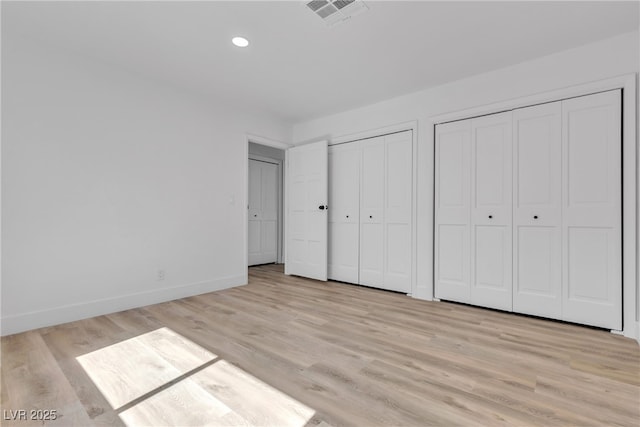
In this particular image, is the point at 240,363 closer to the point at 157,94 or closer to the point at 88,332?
the point at 88,332

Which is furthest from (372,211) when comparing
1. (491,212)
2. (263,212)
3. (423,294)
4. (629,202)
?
(263,212)

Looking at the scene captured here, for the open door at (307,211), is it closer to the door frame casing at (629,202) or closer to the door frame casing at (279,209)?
the door frame casing at (279,209)

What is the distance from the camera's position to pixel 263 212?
6234mm

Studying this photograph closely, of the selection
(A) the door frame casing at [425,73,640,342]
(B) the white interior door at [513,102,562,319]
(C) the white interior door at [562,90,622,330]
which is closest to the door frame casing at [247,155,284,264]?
(B) the white interior door at [513,102,562,319]

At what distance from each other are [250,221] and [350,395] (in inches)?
186

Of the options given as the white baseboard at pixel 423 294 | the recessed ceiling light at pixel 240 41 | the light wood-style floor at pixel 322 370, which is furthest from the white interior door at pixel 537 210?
the recessed ceiling light at pixel 240 41

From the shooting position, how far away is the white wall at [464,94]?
256 cm

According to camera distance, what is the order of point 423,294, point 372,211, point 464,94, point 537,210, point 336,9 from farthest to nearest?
point 372,211 → point 423,294 → point 464,94 → point 537,210 → point 336,9

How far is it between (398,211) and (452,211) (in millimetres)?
666

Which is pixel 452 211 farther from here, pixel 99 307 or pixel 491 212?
pixel 99 307

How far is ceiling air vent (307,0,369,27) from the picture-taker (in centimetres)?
213

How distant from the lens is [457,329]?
2.57 meters

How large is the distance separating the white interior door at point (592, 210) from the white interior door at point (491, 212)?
456 mm

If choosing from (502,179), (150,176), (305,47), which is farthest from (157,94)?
(502,179)
